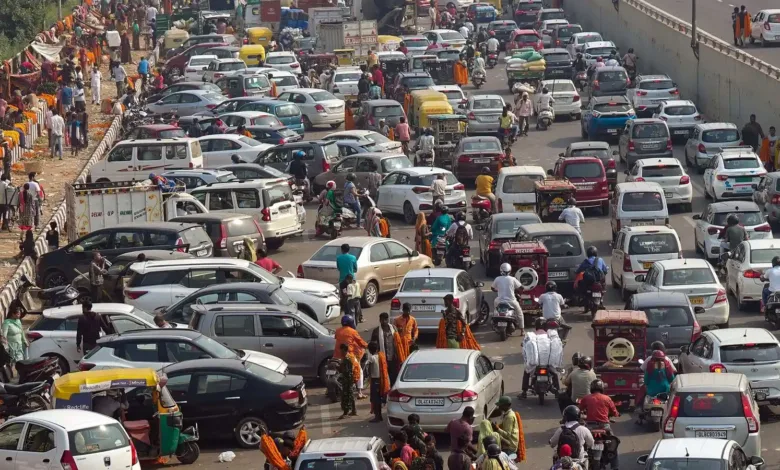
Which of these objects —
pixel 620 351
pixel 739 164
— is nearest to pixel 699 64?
pixel 739 164

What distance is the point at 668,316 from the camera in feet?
81.1

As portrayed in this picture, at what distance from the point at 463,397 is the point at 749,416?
3.75m

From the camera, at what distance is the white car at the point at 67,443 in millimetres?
18828

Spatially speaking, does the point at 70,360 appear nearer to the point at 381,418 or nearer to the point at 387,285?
the point at 381,418

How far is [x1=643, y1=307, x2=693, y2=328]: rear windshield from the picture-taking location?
24.7 metres

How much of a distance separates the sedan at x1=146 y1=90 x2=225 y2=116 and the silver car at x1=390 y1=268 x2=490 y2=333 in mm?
25760

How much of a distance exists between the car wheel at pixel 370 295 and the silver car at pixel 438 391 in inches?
336

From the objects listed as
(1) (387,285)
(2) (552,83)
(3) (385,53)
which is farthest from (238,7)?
(1) (387,285)

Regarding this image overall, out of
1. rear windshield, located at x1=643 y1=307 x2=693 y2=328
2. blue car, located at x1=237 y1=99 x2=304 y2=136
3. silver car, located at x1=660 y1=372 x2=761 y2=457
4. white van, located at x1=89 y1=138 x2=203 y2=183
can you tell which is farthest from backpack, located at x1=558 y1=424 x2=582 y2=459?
blue car, located at x1=237 y1=99 x2=304 y2=136

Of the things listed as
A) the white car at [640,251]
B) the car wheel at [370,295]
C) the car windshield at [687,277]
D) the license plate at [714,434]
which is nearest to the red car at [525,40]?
the white car at [640,251]

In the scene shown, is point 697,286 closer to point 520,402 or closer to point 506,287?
point 506,287

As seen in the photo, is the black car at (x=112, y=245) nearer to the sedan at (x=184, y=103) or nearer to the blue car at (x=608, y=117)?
the blue car at (x=608, y=117)

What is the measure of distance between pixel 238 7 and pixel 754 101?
4070 centimetres

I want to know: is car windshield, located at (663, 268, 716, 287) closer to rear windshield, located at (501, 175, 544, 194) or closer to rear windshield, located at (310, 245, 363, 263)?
rear windshield, located at (310, 245, 363, 263)
